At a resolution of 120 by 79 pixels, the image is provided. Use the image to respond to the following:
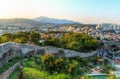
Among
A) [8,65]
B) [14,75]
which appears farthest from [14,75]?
[8,65]

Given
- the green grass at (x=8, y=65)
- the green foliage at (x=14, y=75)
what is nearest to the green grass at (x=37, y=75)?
the green foliage at (x=14, y=75)

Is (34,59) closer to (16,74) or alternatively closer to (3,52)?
(3,52)

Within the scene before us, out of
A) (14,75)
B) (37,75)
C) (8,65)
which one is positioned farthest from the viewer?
(8,65)

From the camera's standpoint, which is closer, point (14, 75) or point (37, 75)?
point (14, 75)

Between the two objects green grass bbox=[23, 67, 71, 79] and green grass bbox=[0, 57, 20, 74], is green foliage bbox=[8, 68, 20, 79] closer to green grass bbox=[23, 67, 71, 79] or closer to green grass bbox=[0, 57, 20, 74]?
green grass bbox=[23, 67, 71, 79]

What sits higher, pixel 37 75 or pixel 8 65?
pixel 8 65

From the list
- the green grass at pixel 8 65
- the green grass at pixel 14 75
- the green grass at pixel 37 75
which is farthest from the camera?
the green grass at pixel 8 65

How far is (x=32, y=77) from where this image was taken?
12.5m

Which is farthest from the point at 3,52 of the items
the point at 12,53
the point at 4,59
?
the point at 12,53

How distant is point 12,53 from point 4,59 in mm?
1864

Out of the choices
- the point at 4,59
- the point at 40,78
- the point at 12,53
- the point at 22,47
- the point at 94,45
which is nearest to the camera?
the point at 40,78

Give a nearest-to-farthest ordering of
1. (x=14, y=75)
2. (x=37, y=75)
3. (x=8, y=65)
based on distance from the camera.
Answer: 1. (x=14, y=75)
2. (x=37, y=75)
3. (x=8, y=65)

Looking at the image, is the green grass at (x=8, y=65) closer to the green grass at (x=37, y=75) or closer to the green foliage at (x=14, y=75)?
the green foliage at (x=14, y=75)

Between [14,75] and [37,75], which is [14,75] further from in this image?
[37,75]
